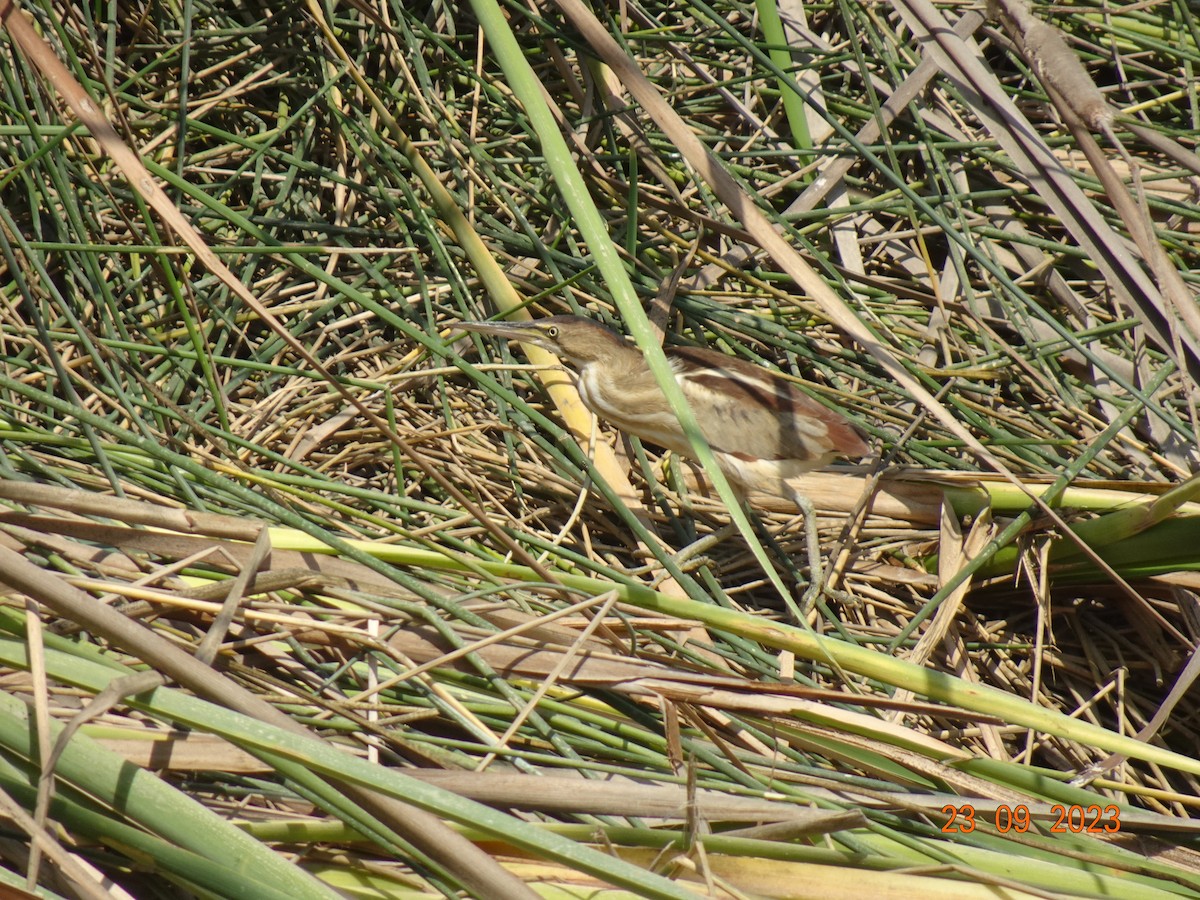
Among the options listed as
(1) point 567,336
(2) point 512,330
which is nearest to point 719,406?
(1) point 567,336

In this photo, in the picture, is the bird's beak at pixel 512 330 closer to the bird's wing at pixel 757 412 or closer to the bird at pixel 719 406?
the bird at pixel 719 406

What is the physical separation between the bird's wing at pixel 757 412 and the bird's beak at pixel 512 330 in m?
0.34

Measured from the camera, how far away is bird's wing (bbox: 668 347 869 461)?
2.54m

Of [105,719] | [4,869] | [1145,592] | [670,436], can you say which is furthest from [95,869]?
[1145,592]

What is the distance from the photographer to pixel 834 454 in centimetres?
258
